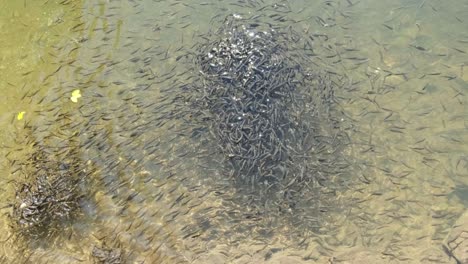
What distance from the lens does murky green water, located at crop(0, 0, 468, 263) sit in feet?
17.0

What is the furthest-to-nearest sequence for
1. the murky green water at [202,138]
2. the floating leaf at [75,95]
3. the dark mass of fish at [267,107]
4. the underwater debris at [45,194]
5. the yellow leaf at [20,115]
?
1. the floating leaf at [75,95]
2. the yellow leaf at [20,115]
3. the dark mass of fish at [267,107]
4. the underwater debris at [45,194]
5. the murky green water at [202,138]

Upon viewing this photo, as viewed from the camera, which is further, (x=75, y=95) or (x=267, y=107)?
(x=75, y=95)

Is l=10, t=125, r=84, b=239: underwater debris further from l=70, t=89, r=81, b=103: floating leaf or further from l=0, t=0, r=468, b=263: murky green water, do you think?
l=70, t=89, r=81, b=103: floating leaf

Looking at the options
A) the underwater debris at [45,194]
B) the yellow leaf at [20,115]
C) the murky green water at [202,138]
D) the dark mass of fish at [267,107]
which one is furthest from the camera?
the yellow leaf at [20,115]

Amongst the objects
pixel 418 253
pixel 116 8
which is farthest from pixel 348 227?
pixel 116 8

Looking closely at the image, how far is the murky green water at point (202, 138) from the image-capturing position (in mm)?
5184

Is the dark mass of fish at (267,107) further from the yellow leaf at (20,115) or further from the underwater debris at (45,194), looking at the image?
the yellow leaf at (20,115)

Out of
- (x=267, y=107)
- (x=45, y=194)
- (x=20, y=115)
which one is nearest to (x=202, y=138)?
(x=267, y=107)

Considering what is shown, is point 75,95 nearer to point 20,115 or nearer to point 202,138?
point 20,115

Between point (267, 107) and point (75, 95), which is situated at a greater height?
point (267, 107)

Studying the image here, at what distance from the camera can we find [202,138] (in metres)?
6.00

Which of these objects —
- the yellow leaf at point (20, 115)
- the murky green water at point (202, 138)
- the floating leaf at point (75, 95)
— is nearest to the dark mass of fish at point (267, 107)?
the murky green water at point (202, 138)

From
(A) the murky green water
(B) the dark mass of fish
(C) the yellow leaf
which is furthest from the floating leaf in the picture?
(B) the dark mass of fish

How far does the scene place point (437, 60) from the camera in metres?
6.35
